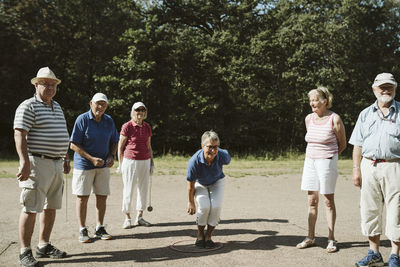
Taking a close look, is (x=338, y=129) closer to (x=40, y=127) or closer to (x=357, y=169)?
(x=357, y=169)

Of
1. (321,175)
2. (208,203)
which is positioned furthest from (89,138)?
(321,175)

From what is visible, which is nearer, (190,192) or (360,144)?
(360,144)

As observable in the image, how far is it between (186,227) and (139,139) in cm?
172

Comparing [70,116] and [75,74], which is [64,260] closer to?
[70,116]

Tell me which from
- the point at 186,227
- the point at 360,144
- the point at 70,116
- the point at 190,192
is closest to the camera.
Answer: the point at 360,144

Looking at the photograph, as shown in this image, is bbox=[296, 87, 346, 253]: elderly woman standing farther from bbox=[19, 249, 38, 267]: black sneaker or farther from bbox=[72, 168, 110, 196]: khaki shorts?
bbox=[19, 249, 38, 267]: black sneaker

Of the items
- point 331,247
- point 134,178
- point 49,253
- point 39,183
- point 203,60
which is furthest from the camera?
point 203,60

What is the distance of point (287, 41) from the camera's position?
2452 centimetres

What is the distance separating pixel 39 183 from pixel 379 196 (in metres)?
4.04

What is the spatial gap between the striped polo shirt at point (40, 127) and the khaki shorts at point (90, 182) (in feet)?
2.98

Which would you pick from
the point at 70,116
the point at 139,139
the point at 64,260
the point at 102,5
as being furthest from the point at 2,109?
the point at 64,260

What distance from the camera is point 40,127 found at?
4.78 metres

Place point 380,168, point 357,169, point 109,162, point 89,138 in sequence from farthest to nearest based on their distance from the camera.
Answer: point 109,162 → point 89,138 → point 357,169 → point 380,168

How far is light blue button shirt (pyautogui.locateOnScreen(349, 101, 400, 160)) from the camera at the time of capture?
4.49 meters
